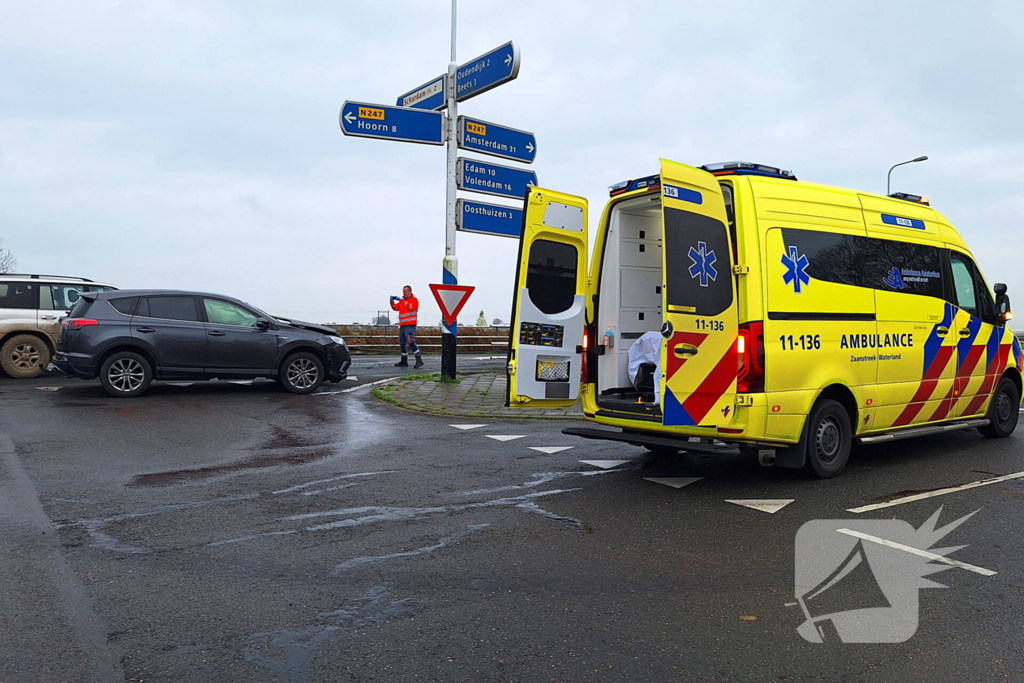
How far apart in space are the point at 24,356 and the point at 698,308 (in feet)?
43.5

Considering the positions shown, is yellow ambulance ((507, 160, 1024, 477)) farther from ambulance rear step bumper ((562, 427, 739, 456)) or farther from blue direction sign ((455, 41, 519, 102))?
blue direction sign ((455, 41, 519, 102))

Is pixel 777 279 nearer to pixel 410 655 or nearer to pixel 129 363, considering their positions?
pixel 410 655

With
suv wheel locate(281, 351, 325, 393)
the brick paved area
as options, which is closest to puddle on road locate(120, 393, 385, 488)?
the brick paved area

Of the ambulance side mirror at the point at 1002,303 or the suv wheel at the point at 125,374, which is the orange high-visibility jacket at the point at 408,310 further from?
the ambulance side mirror at the point at 1002,303

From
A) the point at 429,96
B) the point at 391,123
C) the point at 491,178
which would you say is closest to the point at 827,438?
the point at 491,178

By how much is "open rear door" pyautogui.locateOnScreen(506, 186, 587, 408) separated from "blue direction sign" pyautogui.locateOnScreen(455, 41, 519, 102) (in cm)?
655

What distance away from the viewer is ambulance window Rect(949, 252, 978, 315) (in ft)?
26.3

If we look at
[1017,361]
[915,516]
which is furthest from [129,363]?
[1017,361]

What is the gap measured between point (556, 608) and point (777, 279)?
347 cm

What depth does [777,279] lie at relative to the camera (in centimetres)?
613

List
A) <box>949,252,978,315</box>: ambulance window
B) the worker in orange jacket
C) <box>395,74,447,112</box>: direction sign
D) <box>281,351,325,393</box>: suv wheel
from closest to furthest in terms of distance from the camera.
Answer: <box>949,252,978,315</box>: ambulance window < <box>281,351,325,393</box>: suv wheel < <box>395,74,447,112</box>: direction sign < the worker in orange jacket

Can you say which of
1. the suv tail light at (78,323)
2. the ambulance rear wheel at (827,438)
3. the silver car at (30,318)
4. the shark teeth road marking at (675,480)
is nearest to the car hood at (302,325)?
the suv tail light at (78,323)

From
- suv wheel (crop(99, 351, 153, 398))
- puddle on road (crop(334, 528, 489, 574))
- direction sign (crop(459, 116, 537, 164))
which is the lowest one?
puddle on road (crop(334, 528, 489, 574))

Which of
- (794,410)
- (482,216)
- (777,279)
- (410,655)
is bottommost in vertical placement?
(410,655)
